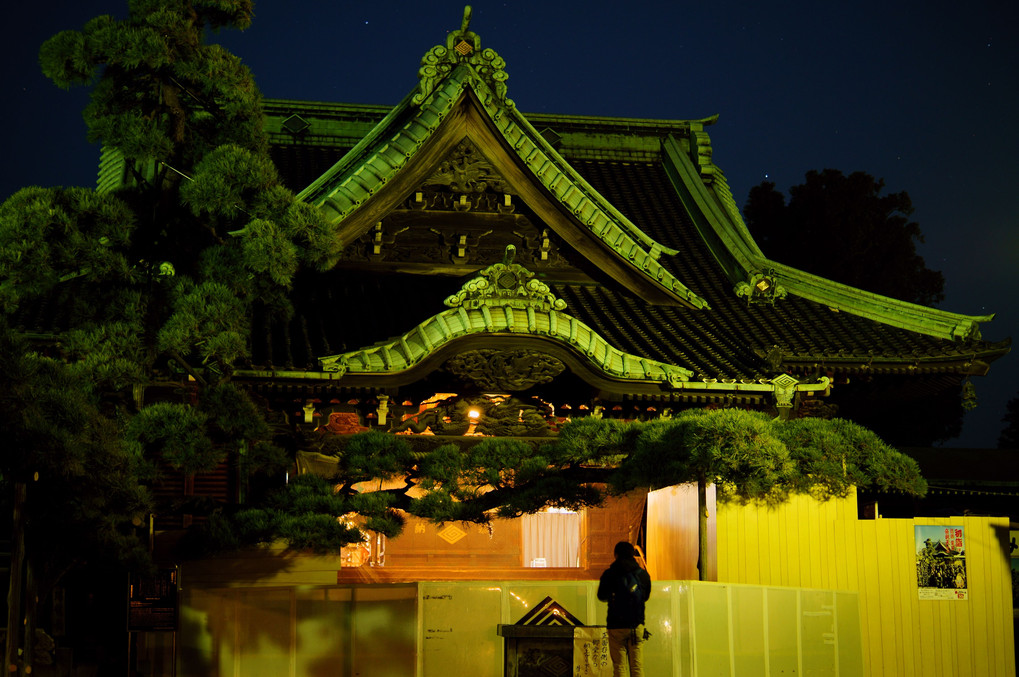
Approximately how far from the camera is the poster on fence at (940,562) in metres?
9.84

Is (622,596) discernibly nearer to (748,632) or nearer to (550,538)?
(748,632)

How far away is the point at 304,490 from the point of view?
9.62 meters

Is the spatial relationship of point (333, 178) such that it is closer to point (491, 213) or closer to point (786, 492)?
point (491, 213)

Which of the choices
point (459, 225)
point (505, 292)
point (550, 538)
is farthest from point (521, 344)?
point (550, 538)

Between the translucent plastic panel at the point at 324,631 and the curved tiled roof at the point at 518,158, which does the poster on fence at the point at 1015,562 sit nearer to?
the curved tiled roof at the point at 518,158

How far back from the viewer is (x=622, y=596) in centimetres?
803

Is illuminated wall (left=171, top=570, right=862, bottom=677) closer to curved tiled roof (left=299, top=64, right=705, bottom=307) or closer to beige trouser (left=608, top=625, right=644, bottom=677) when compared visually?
beige trouser (left=608, top=625, right=644, bottom=677)

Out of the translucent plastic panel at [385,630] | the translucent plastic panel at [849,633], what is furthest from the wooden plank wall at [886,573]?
the translucent plastic panel at [385,630]

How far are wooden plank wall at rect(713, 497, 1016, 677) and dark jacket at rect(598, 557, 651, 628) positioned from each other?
73.9 inches

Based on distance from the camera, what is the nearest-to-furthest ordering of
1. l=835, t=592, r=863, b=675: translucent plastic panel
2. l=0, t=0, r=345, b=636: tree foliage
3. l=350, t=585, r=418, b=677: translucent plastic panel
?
1. l=0, t=0, r=345, b=636: tree foliage
2. l=350, t=585, r=418, b=677: translucent plastic panel
3. l=835, t=592, r=863, b=675: translucent plastic panel

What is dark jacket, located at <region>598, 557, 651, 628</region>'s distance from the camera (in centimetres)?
800

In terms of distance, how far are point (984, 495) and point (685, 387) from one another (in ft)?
29.0

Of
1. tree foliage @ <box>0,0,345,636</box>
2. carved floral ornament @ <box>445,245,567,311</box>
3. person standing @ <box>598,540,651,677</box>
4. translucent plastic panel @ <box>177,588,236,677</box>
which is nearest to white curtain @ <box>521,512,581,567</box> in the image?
carved floral ornament @ <box>445,245,567,311</box>

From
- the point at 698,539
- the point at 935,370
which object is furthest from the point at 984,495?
the point at 698,539
